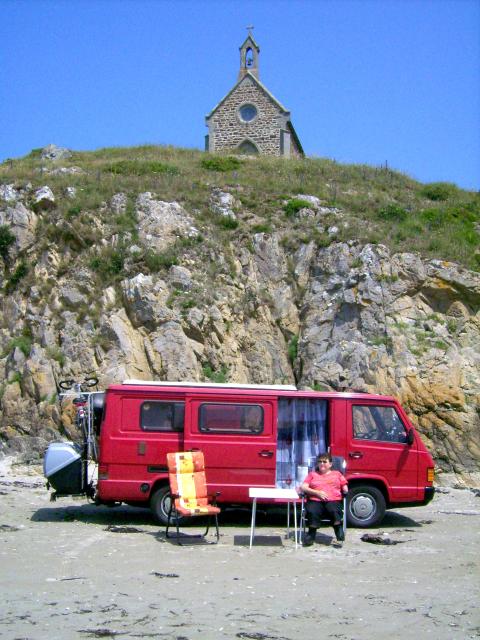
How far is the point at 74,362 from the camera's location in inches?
787

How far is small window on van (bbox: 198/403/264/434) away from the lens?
1213 centimetres

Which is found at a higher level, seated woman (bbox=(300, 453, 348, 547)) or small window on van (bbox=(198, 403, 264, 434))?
small window on van (bbox=(198, 403, 264, 434))

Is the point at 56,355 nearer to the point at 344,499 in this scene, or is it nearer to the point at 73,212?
the point at 73,212

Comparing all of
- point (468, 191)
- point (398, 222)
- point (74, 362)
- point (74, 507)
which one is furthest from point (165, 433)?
point (468, 191)

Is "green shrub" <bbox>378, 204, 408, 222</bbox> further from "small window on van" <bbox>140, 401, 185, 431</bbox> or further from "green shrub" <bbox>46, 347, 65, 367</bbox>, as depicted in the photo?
"small window on van" <bbox>140, 401, 185, 431</bbox>

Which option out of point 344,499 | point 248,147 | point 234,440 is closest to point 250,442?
point 234,440

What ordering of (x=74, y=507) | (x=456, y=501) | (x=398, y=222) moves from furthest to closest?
(x=398, y=222), (x=456, y=501), (x=74, y=507)

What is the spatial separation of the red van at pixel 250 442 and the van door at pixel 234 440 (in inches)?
0.7

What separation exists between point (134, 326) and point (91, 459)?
8.69 meters

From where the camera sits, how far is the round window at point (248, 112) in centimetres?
3944

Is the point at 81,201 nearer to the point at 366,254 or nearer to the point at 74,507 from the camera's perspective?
the point at 366,254

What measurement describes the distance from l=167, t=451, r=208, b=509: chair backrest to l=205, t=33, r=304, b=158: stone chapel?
2983 cm

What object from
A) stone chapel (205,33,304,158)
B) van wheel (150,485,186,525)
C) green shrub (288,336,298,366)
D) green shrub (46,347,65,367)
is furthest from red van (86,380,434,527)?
stone chapel (205,33,304,158)

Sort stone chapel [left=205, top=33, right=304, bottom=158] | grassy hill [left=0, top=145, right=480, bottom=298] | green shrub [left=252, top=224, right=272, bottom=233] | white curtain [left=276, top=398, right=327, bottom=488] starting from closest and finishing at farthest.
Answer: white curtain [left=276, top=398, right=327, bottom=488] → grassy hill [left=0, top=145, right=480, bottom=298] → green shrub [left=252, top=224, right=272, bottom=233] → stone chapel [left=205, top=33, right=304, bottom=158]
